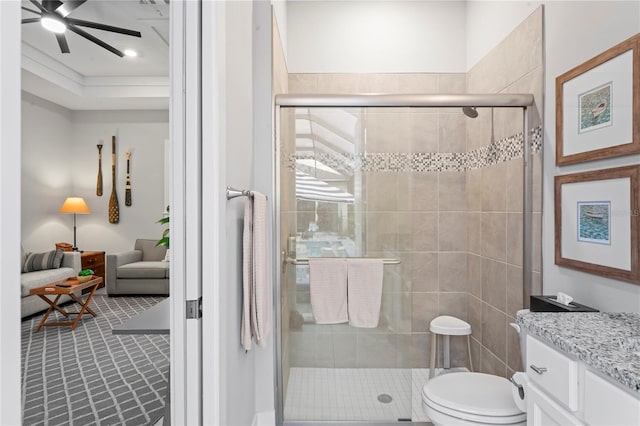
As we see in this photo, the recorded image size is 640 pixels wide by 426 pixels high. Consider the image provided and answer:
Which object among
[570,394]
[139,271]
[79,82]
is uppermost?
[79,82]

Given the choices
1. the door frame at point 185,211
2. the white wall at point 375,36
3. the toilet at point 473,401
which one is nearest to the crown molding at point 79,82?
the door frame at point 185,211

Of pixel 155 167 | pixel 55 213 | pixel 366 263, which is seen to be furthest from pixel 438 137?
pixel 55 213

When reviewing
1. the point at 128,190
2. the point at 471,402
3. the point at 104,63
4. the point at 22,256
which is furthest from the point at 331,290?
the point at 22,256

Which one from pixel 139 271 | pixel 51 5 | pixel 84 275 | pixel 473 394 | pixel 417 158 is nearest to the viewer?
pixel 51 5

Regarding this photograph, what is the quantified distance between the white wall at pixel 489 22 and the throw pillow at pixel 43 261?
8.32ft

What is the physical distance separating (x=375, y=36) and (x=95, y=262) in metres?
3.08

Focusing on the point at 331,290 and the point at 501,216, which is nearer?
A: the point at 331,290

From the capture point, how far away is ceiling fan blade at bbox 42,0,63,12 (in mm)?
621

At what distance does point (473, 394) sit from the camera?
1.79 metres

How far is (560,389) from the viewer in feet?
3.88

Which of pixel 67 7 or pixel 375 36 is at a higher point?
pixel 375 36

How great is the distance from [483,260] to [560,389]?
1616mm

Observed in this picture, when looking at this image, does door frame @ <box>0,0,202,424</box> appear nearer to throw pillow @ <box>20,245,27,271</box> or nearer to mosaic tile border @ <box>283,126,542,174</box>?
throw pillow @ <box>20,245,27,271</box>

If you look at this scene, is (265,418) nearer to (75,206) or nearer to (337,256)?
(337,256)
